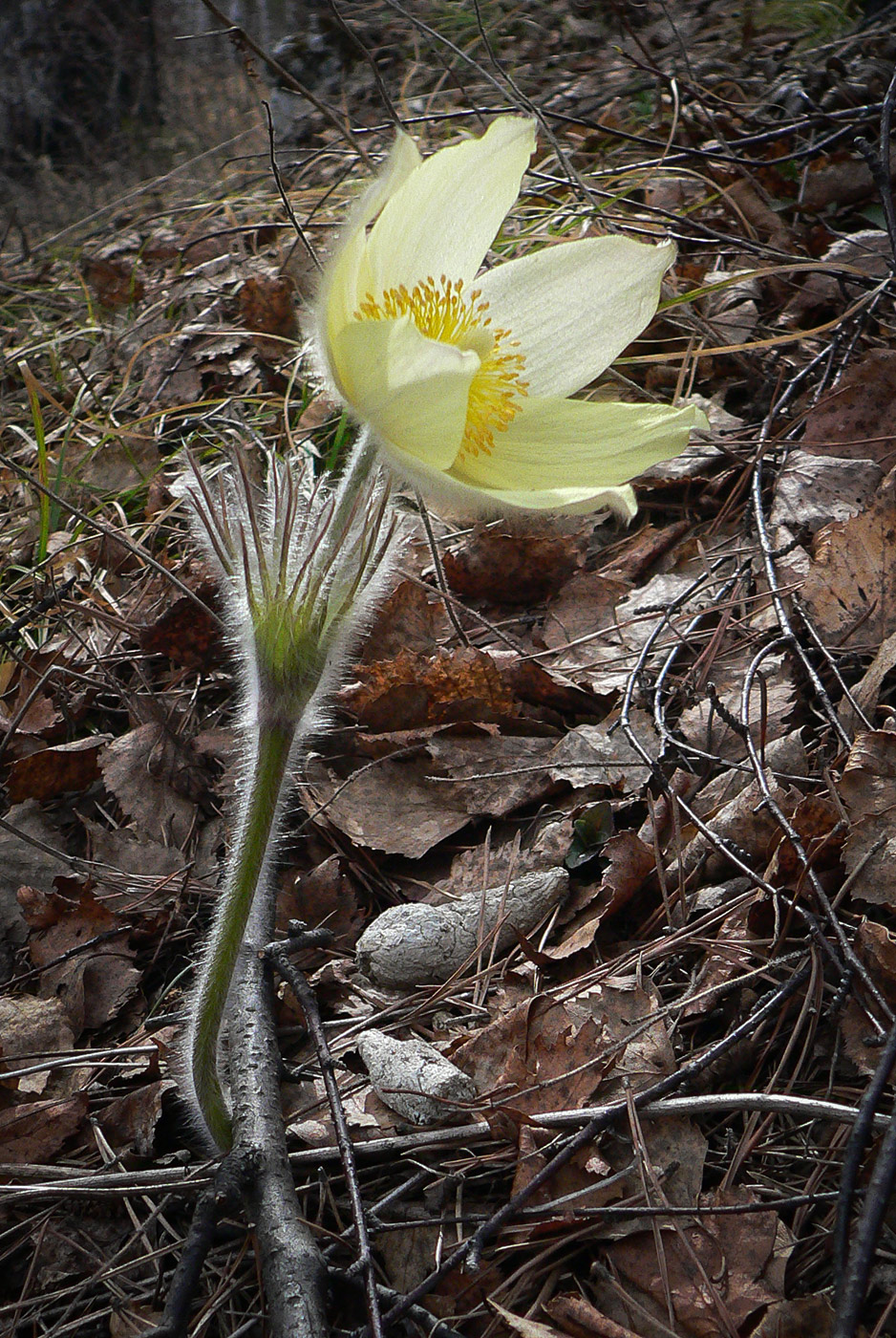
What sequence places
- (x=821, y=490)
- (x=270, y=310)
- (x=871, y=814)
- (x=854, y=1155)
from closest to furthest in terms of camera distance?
(x=854, y=1155) < (x=871, y=814) < (x=821, y=490) < (x=270, y=310)

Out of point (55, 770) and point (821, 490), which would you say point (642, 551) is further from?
point (55, 770)

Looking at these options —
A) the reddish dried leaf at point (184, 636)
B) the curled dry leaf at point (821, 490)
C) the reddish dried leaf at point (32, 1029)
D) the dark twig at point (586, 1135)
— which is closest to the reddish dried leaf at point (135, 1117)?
the reddish dried leaf at point (32, 1029)

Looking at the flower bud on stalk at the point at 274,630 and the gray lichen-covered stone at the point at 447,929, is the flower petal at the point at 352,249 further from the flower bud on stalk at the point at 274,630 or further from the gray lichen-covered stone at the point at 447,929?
the gray lichen-covered stone at the point at 447,929

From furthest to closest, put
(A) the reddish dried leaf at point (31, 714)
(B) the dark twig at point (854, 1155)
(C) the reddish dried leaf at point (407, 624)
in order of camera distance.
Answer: (C) the reddish dried leaf at point (407, 624) < (A) the reddish dried leaf at point (31, 714) < (B) the dark twig at point (854, 1155)

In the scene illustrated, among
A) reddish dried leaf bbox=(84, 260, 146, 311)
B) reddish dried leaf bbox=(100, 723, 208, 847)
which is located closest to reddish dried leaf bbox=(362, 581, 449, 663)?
reddish dried leaf bbox=(100, 723, 208, 847)

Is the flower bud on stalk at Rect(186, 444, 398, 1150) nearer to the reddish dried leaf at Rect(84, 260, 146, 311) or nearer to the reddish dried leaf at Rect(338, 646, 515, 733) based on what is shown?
the reddish dried leaf at Rect(338, 646, 515, 733)

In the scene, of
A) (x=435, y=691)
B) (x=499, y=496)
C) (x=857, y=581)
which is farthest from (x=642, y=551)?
(x=499, y=496)
